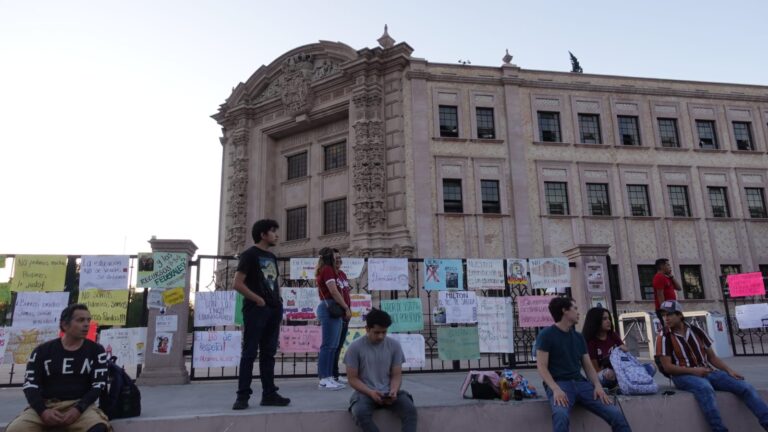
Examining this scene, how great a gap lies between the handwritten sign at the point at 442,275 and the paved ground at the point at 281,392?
1.69 metres

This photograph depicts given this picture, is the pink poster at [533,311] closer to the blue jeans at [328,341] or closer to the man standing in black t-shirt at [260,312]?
the blue jeans at [328,341]

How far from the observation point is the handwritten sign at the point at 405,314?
9500 mm

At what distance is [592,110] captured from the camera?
2712 centimetres

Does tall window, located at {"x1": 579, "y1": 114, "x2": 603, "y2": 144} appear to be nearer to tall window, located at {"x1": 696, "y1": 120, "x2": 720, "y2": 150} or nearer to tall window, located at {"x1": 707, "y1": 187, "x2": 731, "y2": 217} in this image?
tall window, located at {"x1": 696, "y1": 120, "x2": 720, "y2": 150}

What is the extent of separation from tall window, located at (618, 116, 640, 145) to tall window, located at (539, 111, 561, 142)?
3661 mm

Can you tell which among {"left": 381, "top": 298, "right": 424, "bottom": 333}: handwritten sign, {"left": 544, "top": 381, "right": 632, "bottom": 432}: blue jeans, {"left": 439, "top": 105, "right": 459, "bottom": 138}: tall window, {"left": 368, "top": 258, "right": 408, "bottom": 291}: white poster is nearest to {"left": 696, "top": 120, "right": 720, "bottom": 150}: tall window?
{"left": 439, "top": 105, "right": 459, "bottom": 138}: tall window

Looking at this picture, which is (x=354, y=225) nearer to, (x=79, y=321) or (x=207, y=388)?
(x=207, y=388)

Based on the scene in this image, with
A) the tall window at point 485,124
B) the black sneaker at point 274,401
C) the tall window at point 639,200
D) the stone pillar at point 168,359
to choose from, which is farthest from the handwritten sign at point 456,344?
the tall window at point 639,200

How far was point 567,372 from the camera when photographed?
5625 millimetres

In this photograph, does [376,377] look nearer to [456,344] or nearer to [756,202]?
[456,344]

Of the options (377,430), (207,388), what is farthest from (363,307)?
(377,430)

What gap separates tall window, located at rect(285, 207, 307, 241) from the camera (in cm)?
2848

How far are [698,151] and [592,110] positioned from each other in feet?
20.8

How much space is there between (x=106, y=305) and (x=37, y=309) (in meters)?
1.05
